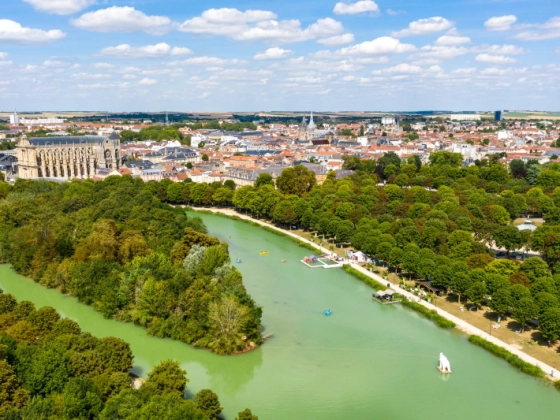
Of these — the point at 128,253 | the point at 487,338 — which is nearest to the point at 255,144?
the point at 128,253

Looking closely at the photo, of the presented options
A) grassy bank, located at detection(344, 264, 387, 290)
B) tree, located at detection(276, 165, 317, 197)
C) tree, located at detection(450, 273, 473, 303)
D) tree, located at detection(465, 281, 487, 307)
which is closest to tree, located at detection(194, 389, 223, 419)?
tree, located at detection(465, 281, 487, 307)

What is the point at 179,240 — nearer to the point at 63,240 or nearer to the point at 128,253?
the point at 128,253

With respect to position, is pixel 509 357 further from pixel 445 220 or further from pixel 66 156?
pixel 66 156

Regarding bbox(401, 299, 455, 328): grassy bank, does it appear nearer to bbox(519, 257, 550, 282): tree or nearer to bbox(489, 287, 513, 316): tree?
bbox(489, 287, 513, 316): tree

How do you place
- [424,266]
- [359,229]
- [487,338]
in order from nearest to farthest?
[487,338] < [424,266] < [359,229]

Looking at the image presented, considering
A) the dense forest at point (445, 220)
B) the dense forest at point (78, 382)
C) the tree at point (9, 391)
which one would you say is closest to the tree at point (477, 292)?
the dense forest at point (445, 220)

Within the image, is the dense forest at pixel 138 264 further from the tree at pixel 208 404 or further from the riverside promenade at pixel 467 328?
the riverside promenade at pixel 467 328

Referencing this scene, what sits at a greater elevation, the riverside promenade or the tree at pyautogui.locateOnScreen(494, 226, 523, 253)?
the tree at pyautogui.locateOnScreen(494, 226, 523, 253)
